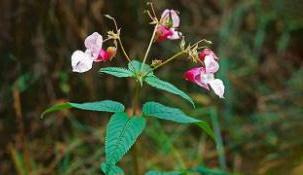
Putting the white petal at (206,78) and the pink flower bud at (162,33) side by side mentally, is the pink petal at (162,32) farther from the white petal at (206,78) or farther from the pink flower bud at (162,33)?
the white petal at (206,78)

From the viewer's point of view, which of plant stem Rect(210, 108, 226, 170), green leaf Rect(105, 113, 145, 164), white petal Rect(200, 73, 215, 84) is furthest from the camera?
plant stem Rect(210, 108, 226, 170)

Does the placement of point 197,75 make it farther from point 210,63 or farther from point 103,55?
point 103,55

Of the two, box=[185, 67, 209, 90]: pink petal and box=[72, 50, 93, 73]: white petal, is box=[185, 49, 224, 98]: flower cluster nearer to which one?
box=[185, 67, 209, 90]: pink petal

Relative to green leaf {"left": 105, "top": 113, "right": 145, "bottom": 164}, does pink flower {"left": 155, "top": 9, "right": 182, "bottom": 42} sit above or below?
above

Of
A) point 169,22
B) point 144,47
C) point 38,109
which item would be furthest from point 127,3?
point 169,22

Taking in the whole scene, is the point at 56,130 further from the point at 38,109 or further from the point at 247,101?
the point at 247,101

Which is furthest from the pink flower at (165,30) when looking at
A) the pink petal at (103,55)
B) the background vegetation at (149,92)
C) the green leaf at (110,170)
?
the background vegetation at (149,92)

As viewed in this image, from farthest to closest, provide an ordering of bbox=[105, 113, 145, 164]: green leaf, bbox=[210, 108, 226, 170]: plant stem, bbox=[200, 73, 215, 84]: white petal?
bbox=[210, 108, 226, 170]: plant stem
bbox=[200, 73, 215, 84]: white petal
bbox=[105, 113, 145, 164]: green leaf

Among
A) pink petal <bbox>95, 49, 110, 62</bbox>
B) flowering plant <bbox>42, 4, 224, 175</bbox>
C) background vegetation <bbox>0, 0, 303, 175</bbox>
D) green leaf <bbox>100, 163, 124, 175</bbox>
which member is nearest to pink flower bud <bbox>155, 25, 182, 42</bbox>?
flowering plant <bbox>42, 4, 224, 175</bbox>
